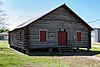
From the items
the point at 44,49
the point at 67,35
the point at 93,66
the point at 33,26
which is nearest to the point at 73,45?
the point at 67,35

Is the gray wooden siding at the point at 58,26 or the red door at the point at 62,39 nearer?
the gray wooden siding at the point at 58,26

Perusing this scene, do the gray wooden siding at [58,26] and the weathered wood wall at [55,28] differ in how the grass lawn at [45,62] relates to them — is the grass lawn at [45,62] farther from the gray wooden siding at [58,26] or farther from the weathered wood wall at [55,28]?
the gray wooden siding at [58,26]

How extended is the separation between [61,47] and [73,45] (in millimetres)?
1929

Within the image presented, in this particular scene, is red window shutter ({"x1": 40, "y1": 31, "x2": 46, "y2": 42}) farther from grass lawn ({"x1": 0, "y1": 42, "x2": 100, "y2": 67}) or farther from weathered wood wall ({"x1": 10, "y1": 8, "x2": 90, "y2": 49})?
grass lawn ({"x1": 0, "y1": 42, "x2": 100, "y2": 67})

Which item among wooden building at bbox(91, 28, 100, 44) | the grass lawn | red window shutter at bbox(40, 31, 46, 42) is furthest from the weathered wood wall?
wooden building at bbox(91, 28, 100, 44)

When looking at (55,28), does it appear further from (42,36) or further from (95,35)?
(95,35)

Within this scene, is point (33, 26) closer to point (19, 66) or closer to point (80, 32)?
point (80, 32)

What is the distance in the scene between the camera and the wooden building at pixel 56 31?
23672 millimetres

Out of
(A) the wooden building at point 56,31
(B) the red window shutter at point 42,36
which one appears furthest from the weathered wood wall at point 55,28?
(B) the red window shutter at point 42,36

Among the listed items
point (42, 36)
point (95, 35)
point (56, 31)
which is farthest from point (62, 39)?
point (95, 35)

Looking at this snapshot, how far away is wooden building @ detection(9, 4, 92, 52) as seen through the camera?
23672 mm

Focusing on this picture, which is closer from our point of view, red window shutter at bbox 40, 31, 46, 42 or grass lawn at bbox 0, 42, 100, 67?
grass lawn at bbox 0, 42, 100, 67

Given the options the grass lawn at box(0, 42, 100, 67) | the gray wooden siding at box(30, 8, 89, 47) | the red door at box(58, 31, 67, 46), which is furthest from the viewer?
the red door at box(58, 31, 67, 46)

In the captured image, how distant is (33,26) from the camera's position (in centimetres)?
2372
